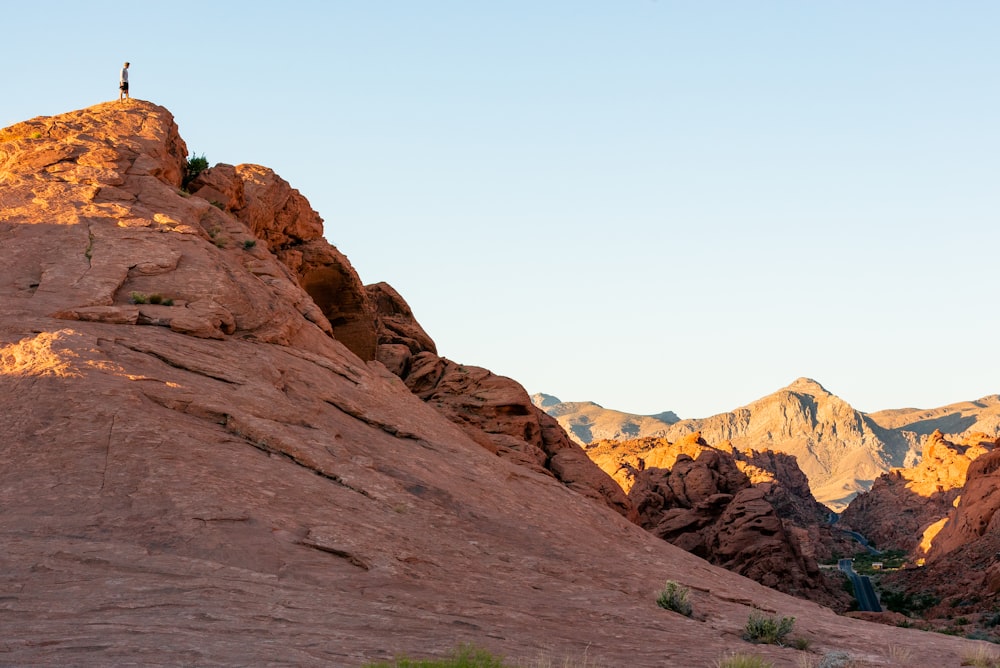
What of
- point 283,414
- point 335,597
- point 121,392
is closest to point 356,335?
point 283,414

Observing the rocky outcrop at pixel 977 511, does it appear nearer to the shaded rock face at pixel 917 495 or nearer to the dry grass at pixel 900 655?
the shaded rock face at pixel 917 495

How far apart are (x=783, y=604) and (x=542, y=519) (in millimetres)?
5783

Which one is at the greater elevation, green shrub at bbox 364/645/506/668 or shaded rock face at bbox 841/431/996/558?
shaded rock face at bbox 841/431/996/558

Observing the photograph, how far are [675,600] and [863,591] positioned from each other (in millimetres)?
65338

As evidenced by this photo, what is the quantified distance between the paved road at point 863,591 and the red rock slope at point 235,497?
156 ft

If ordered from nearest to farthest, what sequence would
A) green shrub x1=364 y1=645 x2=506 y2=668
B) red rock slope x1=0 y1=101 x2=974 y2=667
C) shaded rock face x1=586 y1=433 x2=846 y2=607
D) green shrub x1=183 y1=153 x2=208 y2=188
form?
green shrub x1=364 y1=645 x2=506 y2=668, red rock slope x1=0 y1=101 x2=974 y2=667, green shrub x1=183 y1=153 x2=208 y2=188, shaded rock face x1=586 y1=433 x2=846 y2=607

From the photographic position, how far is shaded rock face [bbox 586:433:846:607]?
54531 mm

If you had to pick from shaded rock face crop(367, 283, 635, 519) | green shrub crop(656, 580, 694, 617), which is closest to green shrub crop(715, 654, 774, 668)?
green shrub crop(656, 580, 694, 617)

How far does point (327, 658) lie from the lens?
10.3m

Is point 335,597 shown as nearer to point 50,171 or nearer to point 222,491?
point 222,491

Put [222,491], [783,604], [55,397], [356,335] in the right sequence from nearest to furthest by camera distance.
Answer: [222,491] < [55,397] < [783,604] < [356,335]

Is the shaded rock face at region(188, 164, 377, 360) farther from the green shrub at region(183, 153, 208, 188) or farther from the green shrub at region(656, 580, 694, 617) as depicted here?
the green shrub at region(656, 580, 694, 617)

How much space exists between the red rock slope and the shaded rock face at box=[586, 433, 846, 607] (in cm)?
2725

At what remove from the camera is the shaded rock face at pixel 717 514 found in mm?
54531
